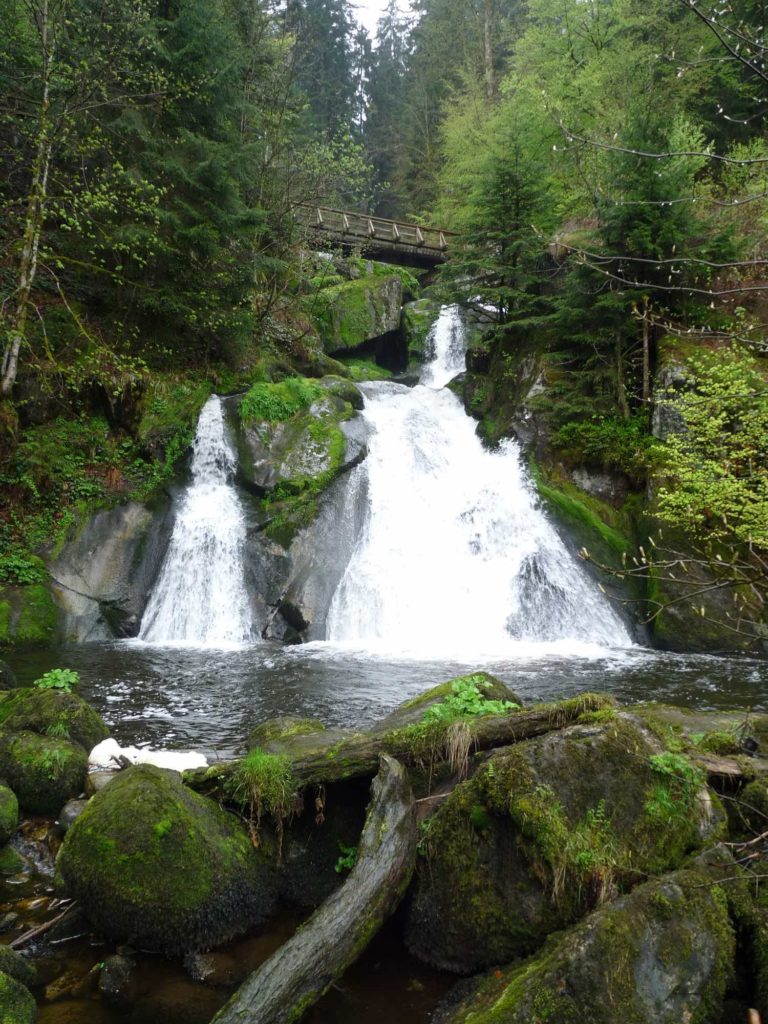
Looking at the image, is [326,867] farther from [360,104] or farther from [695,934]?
[360,104]

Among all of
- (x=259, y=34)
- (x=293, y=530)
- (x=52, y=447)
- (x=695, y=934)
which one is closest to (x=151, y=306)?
(x=52, y=447)

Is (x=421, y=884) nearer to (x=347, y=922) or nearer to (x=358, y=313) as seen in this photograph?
(x=347, y=922)

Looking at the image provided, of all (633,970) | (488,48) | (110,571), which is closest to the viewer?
(633,970)

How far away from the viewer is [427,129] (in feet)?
114

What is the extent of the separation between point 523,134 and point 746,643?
13902 millimetres

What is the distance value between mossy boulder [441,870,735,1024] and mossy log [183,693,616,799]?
4.25 feet

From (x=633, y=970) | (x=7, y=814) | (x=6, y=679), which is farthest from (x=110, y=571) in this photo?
(x=633, y=970)

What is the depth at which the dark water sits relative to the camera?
7023 mm

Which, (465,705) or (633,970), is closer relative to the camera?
(633,970)

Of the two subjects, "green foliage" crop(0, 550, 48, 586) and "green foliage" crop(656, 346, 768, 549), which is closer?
"green foliage" crop(656, 346, 768, 549)

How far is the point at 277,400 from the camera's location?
1395 centimetres

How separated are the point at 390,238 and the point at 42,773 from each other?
78.1 ft

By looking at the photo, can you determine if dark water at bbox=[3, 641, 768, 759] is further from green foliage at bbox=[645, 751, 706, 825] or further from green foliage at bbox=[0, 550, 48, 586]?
green foliage at bbox=[645, 751, 706, 825]

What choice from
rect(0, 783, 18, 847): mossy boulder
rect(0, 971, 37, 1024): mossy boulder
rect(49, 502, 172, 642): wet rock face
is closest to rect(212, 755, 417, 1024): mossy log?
rect(0, 971, 37, 1024): mossy boulder
